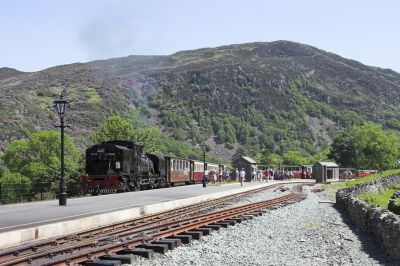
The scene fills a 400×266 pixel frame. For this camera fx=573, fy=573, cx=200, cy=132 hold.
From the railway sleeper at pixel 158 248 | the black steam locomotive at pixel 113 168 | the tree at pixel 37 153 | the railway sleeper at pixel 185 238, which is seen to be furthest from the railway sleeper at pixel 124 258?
the tree at pixel 37 153

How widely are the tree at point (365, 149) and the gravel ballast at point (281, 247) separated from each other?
103 metres

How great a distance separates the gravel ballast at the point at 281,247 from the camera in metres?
11.6

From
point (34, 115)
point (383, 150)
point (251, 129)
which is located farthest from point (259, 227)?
point (251, 129)

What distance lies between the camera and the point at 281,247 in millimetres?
13648

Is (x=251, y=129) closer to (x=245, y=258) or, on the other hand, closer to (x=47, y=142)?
(x=47, y=142)

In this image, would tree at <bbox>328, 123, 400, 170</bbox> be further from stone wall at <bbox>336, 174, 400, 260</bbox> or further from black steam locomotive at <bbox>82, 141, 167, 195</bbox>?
stone wall at <bbox>336, 174, 400, 260</bbox>

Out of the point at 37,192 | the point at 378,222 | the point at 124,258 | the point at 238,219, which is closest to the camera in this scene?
the point at 124,258

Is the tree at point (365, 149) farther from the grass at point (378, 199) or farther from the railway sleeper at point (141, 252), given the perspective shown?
the railway sleeper at point (141, 252)

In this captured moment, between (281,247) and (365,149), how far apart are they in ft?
378

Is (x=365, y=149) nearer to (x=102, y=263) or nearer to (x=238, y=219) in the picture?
(x=238, y=219)

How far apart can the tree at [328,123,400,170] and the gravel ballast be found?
102580 millimetres

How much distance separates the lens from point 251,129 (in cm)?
19812

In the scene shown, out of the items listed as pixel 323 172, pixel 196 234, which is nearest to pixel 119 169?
pixel 196 234

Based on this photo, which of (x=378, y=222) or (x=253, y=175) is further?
(x=253, y=175)
